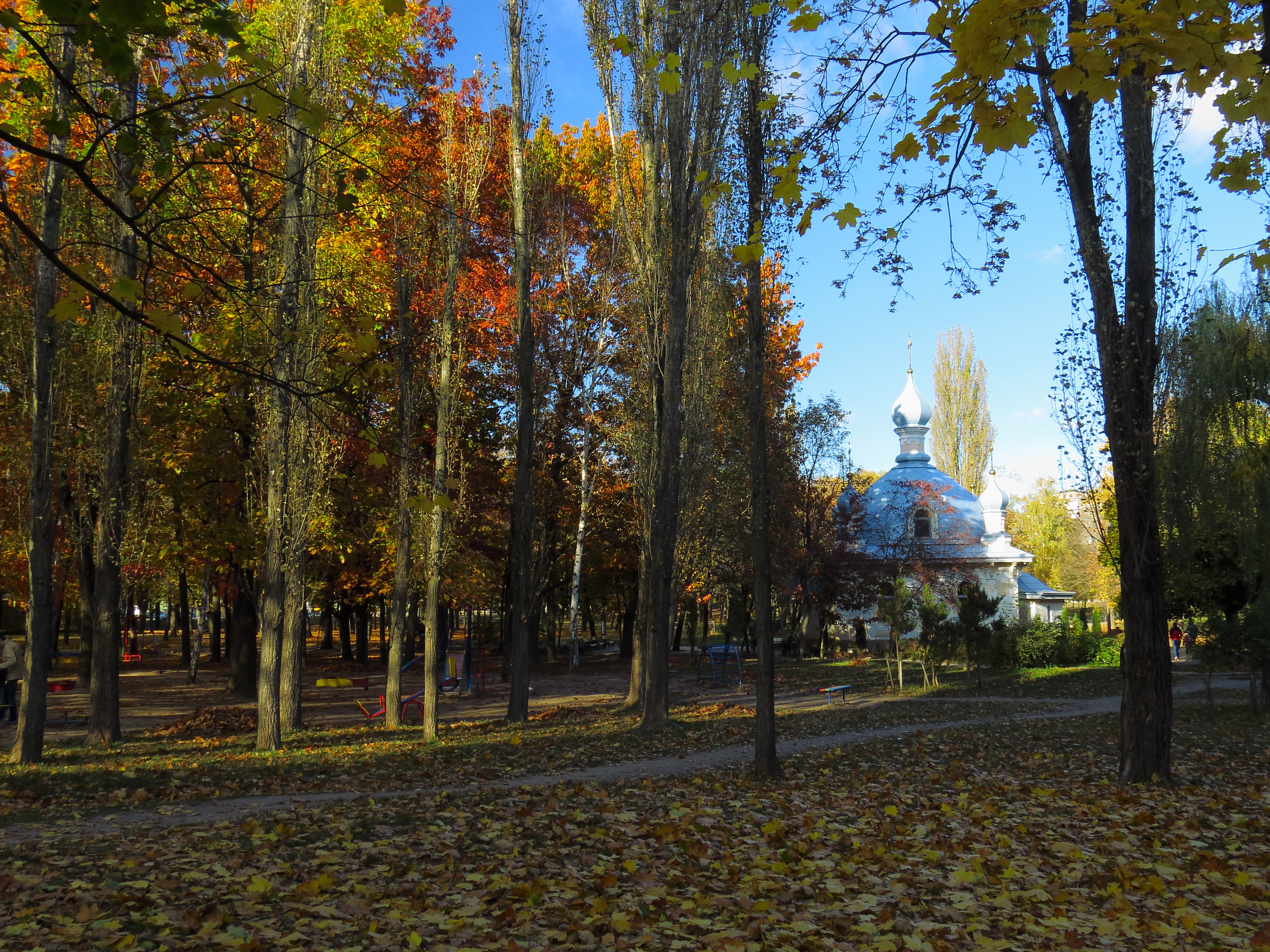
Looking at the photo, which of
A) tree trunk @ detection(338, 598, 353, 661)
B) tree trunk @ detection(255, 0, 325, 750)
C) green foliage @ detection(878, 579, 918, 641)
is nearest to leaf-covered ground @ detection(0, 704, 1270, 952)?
tree trunk @ detection(255, 0, 325, 750)

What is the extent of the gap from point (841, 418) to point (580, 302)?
11145 millimetres

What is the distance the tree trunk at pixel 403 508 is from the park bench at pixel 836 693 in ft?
29.4

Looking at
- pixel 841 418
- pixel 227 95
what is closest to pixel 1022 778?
pixel 227 95

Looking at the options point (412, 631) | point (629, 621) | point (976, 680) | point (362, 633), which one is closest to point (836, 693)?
point (976, 680)

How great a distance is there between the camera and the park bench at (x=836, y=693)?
1908 cm

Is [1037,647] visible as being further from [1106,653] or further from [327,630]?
[327,630]

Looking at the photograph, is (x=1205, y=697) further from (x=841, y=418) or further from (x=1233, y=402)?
(x=841, y=418)

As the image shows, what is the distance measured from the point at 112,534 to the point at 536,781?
7.81 metres

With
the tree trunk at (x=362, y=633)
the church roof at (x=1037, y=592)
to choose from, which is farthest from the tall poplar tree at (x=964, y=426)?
the tree trunk at (x=362, y=633)

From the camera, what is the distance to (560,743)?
42.4 ft

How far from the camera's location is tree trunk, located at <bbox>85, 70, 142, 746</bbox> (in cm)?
1299

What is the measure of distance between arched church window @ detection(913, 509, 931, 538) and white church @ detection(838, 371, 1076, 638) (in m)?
0.03

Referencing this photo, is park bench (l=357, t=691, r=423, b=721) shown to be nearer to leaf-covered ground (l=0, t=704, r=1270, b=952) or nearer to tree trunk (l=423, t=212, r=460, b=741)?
tree trunk (l=423, t=212, r=460, b=741)

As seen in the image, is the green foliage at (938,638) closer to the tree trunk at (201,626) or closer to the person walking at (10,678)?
the tree trunk at (201,626)
